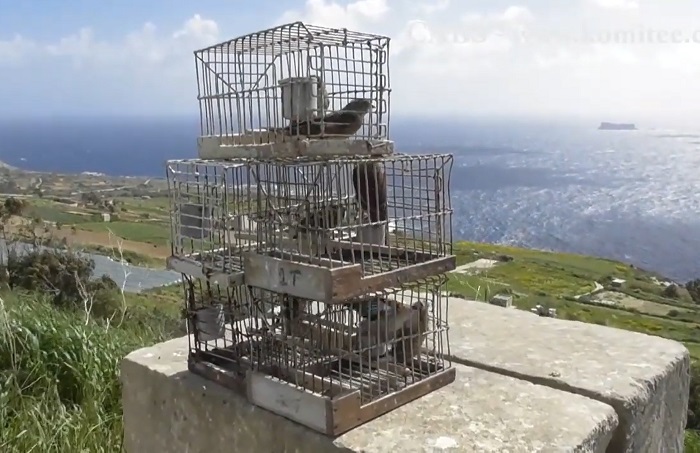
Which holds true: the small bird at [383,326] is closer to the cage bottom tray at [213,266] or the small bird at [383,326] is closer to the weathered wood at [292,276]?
the weathered wood at [292,276]

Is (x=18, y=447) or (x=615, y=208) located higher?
(x=18, y=447)

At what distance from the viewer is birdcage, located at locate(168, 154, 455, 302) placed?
7.29 feet

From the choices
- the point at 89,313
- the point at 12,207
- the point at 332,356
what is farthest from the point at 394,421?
the point at 12,207

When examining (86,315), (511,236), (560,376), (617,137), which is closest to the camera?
(560,376)

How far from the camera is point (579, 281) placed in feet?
43.1

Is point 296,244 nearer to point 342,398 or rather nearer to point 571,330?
point 342,398

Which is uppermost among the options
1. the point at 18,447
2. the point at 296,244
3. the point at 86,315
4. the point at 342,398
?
the point at 296,244

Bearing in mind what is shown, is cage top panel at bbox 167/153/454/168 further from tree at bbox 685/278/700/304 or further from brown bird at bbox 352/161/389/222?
Result: tree at bbox 685/278/700/304

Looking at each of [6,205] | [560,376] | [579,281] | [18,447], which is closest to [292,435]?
[560,376]

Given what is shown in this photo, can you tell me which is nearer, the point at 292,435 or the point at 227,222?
the point at 292,435

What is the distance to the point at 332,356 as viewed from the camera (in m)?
2.54

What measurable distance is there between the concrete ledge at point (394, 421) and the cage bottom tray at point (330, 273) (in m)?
0.49

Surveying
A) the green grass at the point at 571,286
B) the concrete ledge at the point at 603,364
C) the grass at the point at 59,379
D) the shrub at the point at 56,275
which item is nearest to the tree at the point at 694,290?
the green grass at the point at 571,286

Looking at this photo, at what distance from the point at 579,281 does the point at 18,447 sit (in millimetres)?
11464
